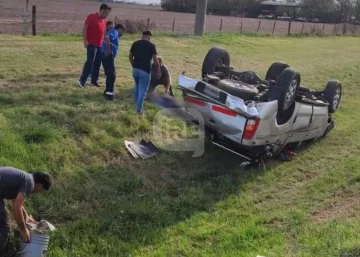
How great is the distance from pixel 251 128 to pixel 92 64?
12.7 ft

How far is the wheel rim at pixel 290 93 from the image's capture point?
270 inches

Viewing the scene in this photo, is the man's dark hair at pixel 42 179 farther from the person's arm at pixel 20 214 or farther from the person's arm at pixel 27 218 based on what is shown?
the person's arm at pixel 27 218

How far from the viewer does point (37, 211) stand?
204 inches

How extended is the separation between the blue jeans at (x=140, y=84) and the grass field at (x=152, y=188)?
0.80ft

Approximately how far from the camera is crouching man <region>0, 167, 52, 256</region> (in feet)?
13.8

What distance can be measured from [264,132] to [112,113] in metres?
2.66

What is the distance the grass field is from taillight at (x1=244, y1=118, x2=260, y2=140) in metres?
0.71

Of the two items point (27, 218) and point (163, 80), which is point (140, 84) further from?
point (27, 218)

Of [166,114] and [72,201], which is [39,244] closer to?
[72,201]

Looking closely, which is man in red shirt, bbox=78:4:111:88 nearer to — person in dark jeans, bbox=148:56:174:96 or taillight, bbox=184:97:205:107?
person in dark jeans, bbox=148:56:174:96

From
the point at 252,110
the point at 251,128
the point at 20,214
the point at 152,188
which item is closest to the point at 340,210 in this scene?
the point at 251,128

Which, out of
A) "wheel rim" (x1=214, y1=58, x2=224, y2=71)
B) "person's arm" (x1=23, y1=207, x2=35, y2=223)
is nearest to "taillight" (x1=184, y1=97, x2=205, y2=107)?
"wheel rim" (x1=214, y1=58, x2=224, y2=71)

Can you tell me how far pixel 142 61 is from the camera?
25.7ft

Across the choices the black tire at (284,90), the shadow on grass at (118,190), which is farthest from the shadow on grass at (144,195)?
the black tire at (284,90)
